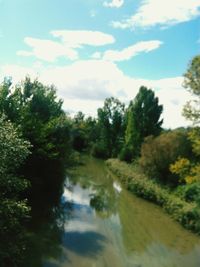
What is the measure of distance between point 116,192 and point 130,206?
16.6 feet

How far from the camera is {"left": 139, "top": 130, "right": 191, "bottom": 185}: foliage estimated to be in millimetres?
27750

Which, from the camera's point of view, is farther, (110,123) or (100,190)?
→ (110,123)

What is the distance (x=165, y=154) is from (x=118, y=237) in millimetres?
13560

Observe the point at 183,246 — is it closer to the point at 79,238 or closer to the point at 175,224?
the point at 175,224

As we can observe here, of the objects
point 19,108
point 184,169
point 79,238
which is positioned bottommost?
point 79,238

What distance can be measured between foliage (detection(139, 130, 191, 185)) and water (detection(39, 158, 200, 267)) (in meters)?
4.74

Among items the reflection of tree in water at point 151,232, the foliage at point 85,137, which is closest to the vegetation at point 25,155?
the reflection of tree in water at point 151,232

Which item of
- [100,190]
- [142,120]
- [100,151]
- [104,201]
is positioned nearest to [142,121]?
[142,120]

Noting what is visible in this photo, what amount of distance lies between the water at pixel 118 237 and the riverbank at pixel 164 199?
454mm

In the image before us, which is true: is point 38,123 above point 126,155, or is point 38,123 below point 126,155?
above

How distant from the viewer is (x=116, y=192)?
27.7m

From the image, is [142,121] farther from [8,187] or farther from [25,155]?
[8,187]

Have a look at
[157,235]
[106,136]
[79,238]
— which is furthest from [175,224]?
[106,136]

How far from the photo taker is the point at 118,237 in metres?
15.8
